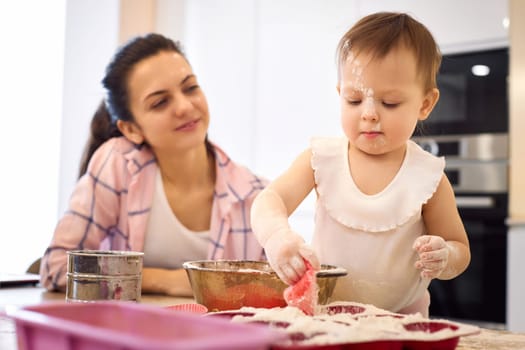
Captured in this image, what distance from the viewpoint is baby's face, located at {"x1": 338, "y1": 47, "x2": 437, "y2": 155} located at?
85 centimetres

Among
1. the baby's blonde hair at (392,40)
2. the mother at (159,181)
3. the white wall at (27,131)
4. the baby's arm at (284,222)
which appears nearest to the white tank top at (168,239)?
the mother at (159,181)

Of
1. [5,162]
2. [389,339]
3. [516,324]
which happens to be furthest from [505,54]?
[389,339]

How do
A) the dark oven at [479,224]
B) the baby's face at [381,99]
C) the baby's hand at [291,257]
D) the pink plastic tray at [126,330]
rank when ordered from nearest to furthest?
1. the pink plastic tray at [126,330]
2. the baby's hand at [291,257]
3. the baby's face at [381,99]
4. the dark oven at [479,224]

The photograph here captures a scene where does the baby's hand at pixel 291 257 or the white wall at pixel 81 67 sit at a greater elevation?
the white wall at pixel 81 67

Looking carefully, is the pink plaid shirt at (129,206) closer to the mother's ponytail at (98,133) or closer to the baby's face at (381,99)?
the mother's ponytail at (98,133)

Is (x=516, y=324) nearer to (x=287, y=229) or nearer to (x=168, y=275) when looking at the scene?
(x=168, y=275)

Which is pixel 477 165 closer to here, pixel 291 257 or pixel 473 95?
pixel 473 95

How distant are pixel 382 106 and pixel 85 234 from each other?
2.97 feet

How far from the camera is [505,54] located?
9.54ft

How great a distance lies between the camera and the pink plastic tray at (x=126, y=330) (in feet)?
1.09

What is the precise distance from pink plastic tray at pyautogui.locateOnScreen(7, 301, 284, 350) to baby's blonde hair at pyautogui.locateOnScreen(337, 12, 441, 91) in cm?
54

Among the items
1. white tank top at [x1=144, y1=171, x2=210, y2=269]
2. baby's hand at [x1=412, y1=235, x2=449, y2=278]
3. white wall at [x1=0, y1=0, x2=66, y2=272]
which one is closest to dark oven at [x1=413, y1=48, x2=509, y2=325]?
white tank top at [x1=144, y1=171, x2=210, y2=269]

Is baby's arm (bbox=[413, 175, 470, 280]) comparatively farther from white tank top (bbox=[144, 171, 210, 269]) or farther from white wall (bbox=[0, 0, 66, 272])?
white wall (bbox=[0, 0, 66, 272])

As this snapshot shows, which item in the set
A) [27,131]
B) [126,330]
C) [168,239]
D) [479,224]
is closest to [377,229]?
[126,330]
